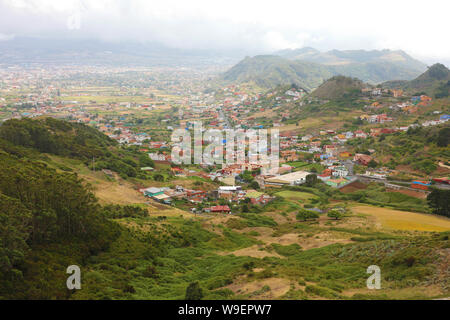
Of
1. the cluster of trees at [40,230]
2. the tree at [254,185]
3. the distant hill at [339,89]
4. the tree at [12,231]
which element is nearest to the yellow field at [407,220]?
the tree at [254,185]

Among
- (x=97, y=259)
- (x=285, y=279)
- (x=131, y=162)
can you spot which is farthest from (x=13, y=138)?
(x=285, y=279)

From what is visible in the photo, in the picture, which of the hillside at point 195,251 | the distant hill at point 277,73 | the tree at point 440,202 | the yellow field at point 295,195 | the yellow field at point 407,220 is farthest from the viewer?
the distant hill at point 277,73

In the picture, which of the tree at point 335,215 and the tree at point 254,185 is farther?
the tree at point 254,185

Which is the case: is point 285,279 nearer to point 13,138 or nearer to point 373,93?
point 13,138

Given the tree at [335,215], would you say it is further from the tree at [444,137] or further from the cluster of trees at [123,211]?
the tree at [444,137]

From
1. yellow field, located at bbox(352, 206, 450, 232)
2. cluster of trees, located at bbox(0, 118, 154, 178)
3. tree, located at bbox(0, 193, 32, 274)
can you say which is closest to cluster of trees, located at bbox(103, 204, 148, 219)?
tree, located at bbox(0, 193, 32, 274)

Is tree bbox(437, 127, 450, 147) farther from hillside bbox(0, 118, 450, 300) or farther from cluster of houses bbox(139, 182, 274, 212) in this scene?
cluster of houses bbox(139, 182, 274, 212)
